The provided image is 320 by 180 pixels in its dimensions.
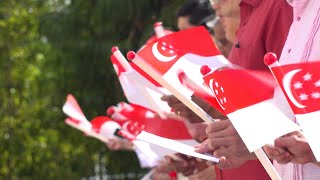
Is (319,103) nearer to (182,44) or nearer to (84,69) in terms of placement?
(182,44)

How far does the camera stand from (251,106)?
6.77ft

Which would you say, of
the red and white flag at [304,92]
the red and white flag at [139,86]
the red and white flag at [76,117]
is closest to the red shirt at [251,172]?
the red and white flag at [139,86]

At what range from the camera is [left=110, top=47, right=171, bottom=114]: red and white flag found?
3432mm

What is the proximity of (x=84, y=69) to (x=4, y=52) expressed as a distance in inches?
72.1

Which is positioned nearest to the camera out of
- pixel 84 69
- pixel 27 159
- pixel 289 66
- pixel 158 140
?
pixel 289 66

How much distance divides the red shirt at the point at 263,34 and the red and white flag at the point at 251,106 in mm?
605

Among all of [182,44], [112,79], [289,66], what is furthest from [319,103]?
[112,79]

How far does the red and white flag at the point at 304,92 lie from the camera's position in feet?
6.31

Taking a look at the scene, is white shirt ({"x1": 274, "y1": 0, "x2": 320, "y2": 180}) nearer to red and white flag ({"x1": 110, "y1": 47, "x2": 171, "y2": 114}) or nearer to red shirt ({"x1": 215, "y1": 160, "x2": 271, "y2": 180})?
red shirt ({"x1": 215, "y1": 160, "x2": 271, "y2": 180})

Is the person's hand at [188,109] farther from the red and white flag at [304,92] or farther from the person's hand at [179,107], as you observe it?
the red and white flag at [304,92]

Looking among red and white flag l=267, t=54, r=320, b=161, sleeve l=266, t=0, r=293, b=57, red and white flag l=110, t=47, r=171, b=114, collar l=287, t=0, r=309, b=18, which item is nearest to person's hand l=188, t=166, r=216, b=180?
red and white flag l=110, t=47, r=171, b=114

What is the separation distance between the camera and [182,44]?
2.71m

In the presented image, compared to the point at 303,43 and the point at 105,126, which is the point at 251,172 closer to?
the point at 303,43

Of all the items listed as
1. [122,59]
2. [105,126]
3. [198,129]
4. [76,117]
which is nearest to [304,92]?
[198,129]
